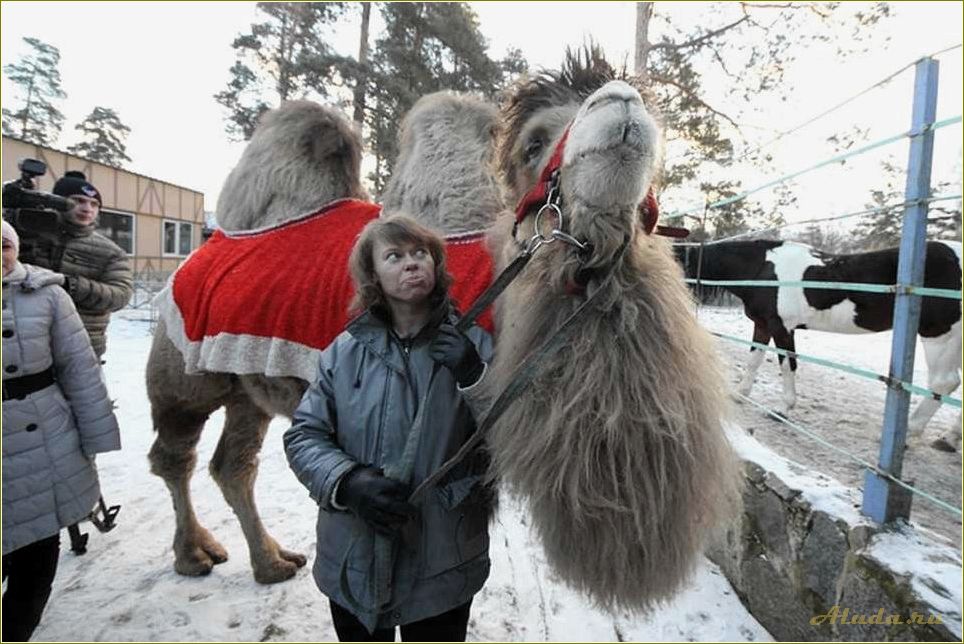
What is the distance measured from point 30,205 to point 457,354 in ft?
8.58

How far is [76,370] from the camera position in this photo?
2.19 meters

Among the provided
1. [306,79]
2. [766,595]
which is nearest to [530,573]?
[766,595]

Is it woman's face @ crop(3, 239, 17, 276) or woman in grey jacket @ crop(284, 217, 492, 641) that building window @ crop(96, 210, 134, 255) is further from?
woman in grey jacket @ crop(284, 217, 492, 641)

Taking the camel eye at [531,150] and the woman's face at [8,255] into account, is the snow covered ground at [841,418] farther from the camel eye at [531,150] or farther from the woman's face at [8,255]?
the woman's face at [8,255]

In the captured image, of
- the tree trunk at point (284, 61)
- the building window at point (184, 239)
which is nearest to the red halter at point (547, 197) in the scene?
the tree trunk at point (284, 61)

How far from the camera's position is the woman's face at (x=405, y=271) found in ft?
5.07

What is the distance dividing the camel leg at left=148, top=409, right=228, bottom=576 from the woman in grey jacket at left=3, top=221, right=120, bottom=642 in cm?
78

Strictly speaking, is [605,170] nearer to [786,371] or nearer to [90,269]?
[90,269]

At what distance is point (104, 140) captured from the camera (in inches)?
1268

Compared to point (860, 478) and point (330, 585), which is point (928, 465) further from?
point (330, 585)

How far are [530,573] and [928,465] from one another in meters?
2.71

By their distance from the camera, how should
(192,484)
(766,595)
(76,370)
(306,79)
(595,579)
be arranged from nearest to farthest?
1. (595,579)
2. (76,370)
3. (766,595)
4. (192,484)
5. (306,79)

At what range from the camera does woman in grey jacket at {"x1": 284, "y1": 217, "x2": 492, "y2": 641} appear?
1.49 m

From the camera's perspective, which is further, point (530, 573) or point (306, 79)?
point (306, 79)
